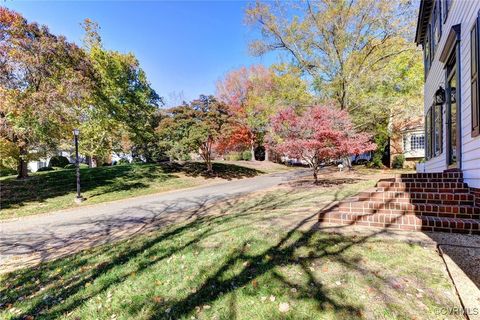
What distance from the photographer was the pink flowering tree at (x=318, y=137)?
1144 centimetres

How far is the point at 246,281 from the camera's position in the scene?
3.03m

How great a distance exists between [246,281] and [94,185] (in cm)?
1404

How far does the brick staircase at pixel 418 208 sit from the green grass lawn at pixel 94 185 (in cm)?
1092

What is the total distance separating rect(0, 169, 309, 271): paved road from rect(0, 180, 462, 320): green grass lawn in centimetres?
123

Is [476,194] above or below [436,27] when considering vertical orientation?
below

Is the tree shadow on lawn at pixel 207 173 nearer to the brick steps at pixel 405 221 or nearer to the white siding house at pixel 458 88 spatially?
the white siding house at pixel 458 88

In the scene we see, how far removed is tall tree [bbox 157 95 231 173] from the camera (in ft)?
55.5

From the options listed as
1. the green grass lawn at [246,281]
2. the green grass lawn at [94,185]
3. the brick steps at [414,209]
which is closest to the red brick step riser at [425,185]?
the brick steps at [414,209]

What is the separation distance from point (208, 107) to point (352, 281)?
16550mm

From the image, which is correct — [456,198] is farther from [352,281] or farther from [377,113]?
[377,113]

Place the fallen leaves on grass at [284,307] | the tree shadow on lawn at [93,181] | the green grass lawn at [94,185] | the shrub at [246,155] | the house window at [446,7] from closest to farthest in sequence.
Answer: the fallen leaves on grass at [284,307] → the house window at [446,7] → the green grass lawn at [94,185] → the tree shadow on lawn at [93,181] → the shrub at [246,155]

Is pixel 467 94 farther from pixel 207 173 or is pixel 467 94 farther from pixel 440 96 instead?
pixel 207 173

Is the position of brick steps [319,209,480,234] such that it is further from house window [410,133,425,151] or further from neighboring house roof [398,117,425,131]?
house window [410,133,425,151]

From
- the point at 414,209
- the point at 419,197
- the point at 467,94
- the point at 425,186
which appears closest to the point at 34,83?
the point at 414,209
